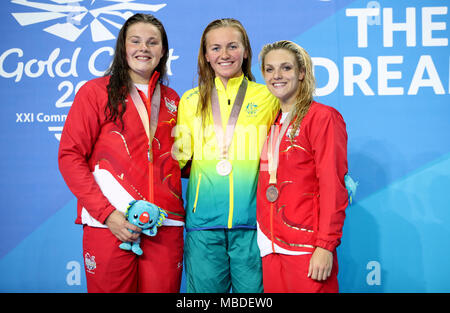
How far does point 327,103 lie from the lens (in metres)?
3.19

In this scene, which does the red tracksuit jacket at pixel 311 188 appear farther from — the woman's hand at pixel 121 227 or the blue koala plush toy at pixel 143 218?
the woman's hand at pixel 121 227

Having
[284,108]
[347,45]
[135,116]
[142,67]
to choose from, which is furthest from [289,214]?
[347,45]

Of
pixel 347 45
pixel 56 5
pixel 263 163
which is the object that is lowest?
pixel 263 163

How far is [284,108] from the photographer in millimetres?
2127

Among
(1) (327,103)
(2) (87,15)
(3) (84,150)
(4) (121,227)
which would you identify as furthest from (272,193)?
(2) (87,15)

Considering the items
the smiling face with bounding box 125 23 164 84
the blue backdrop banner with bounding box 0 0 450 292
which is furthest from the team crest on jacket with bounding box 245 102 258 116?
the blue backdrop banner with bounding box 0 0 450 292

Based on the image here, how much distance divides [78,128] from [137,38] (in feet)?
1.78

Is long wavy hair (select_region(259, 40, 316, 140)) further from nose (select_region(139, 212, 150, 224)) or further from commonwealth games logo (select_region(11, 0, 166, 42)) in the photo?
commonwealth games logo (select_region(11, 0, 166, 42))

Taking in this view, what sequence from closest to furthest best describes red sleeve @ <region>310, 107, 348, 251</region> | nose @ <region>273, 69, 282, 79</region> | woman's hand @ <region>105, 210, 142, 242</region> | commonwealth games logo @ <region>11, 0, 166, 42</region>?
1. red sleeve @ <region>310, 107, 348, 251</region>
2. woman's hand @ <region>105, 210, 142, 242</region>
3. nose @ <region>273, 69, 282, 79</region>
4. commonwealth games logo @ <region>11, 0, 166, 42</region>

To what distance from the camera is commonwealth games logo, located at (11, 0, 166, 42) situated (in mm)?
3279

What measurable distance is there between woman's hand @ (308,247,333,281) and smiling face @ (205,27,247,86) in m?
0.99

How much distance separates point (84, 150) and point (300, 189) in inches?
40.5

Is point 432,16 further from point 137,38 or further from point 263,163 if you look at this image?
point 137,38

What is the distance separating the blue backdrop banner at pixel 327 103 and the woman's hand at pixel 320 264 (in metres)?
1.40
